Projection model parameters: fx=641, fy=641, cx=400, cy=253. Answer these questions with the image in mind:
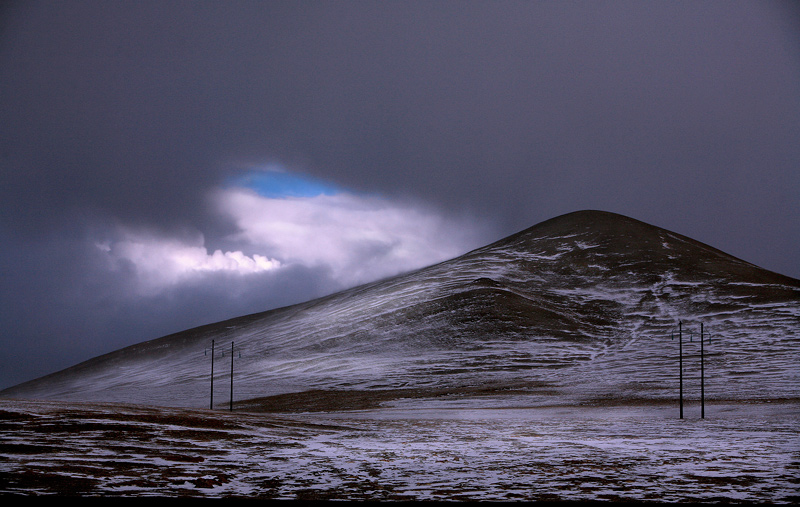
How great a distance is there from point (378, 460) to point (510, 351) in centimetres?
11550

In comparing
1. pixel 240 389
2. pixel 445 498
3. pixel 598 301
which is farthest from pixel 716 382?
pixel 445 498

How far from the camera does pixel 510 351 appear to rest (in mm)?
141500

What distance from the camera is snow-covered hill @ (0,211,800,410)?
109250mm

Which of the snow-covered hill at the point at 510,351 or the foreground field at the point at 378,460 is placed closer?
the foreground field at the point at 378,460

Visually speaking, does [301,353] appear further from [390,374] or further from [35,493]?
[35,493]

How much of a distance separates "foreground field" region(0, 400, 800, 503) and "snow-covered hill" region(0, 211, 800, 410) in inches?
2020

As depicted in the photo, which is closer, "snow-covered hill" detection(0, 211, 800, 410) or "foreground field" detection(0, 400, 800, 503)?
"foreground field" detection(0, 400, 800, 503)

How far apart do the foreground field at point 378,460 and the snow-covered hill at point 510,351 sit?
51296 millimetres

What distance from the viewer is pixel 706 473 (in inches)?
990

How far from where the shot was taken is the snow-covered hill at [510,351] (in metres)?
109

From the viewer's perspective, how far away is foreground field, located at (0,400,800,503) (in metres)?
20.0

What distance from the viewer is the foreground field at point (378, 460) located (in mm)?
19969

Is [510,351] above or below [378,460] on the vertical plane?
below

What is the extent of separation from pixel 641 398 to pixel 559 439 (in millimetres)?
59335
